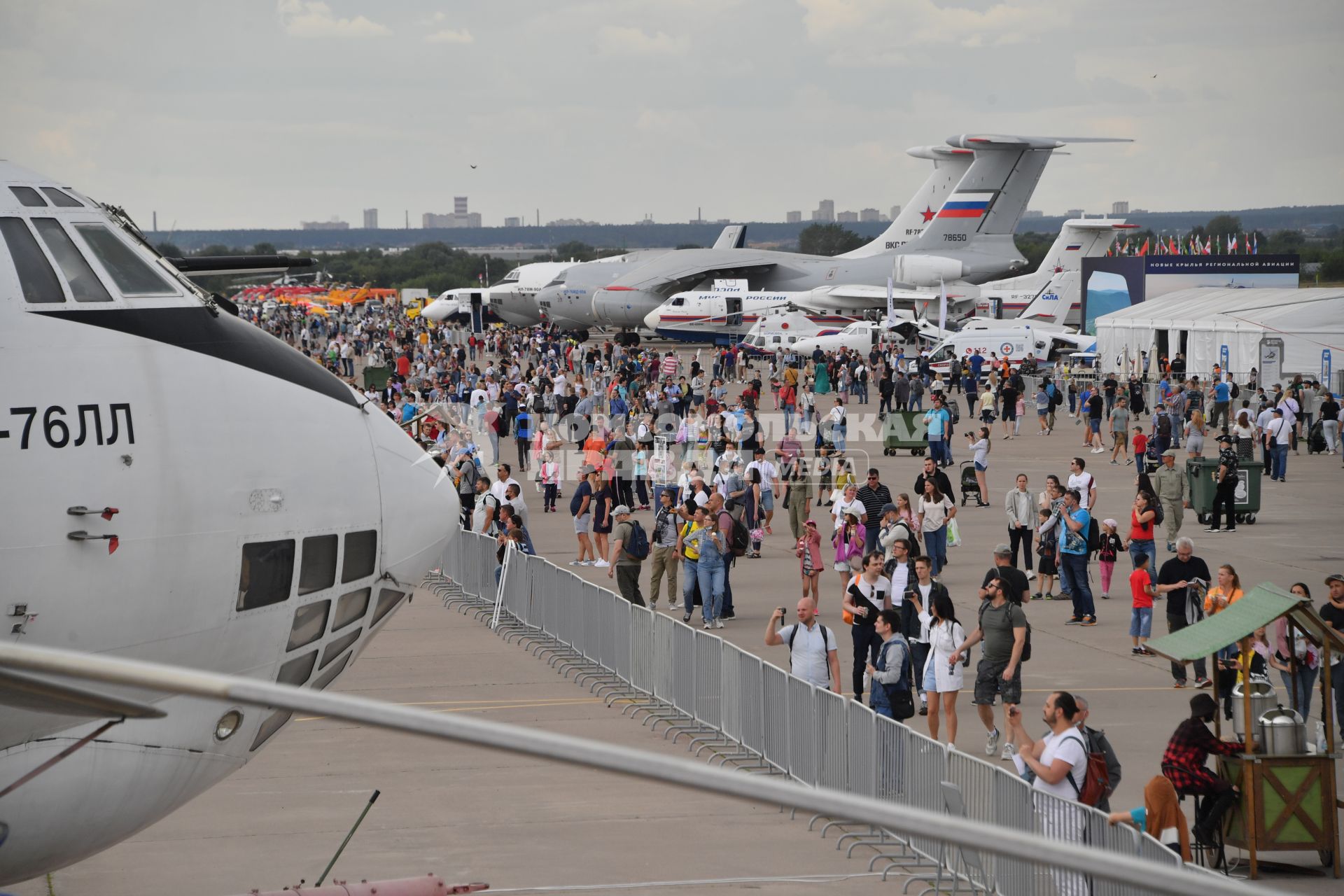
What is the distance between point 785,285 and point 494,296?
632 inches

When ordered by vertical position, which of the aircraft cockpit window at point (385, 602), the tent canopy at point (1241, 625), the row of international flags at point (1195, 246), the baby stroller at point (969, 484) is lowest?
the baby stroller at point (969, 484)

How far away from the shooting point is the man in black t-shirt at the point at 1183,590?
622 inches

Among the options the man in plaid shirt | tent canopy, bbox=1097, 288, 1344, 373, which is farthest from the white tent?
the man in plaid shirt

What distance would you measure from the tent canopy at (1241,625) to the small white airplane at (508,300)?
69594 mm

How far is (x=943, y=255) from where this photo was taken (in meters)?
73.9

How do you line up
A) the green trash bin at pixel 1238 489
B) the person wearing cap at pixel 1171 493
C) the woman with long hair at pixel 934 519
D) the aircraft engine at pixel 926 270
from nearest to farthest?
the woman with long hair at pixel 934 519 < the person wearing cap at pixel 1171 493 < the green trash bin at pixel 1238 489 < the aircraft engine at pixel 926 270

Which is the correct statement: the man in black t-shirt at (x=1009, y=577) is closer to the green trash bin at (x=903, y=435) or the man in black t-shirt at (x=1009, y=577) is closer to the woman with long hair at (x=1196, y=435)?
the woman with long hair at (x=1196, y=435)

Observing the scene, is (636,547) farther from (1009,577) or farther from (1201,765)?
(1201,765)

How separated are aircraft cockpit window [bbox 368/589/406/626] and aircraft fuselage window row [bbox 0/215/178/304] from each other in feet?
5.74

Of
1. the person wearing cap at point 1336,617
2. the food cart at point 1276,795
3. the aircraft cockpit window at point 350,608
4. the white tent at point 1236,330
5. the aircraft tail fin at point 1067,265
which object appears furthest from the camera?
the aircraft tail fin at point 1067,265

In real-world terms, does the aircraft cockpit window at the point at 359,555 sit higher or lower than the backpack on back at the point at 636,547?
higher

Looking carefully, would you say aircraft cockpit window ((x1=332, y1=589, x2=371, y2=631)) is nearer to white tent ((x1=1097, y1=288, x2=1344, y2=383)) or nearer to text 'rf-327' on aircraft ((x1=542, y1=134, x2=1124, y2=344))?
white tent ((x1=1097, y1=288, x2=1344, y2=383))

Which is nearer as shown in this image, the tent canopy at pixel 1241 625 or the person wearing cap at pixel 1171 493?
the tent canopy at pixel 1241 625

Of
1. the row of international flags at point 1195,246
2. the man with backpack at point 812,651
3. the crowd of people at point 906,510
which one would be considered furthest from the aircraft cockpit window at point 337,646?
the row of international flags at point 1195,246
